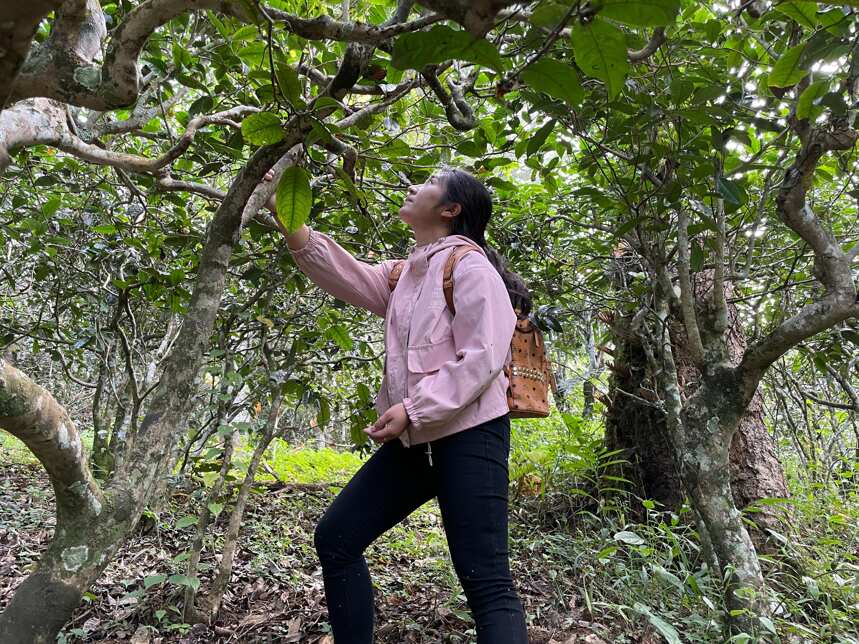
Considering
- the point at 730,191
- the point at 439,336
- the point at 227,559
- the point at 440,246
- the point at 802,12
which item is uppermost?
the point at 802,12

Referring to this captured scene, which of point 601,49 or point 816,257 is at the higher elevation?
point 816,257

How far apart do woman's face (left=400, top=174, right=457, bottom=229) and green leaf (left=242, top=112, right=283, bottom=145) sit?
0.81m

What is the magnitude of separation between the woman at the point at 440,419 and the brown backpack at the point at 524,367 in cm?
4

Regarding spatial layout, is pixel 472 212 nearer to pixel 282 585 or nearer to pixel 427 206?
pixel 427 206

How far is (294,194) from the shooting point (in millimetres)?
1312

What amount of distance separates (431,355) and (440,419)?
23cm

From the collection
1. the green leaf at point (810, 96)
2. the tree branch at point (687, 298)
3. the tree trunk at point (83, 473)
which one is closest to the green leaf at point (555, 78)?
the tree trunk at point (83, 473)

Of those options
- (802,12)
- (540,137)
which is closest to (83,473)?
(540,137)

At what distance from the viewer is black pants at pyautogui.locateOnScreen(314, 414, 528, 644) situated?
1616 mm

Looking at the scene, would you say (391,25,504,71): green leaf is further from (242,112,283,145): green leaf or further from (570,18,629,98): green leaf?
(242,112,283,145): green leaf

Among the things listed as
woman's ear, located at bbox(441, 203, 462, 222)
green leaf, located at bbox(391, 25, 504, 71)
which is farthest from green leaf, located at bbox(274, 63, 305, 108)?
woman's ear, located at bbox(441, 203, 462, 222)

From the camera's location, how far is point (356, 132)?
2.29m

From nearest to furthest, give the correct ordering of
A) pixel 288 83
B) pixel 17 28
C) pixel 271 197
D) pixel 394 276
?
pixel 17 28, pixel 288 83, pixel 271 197, pixel 394 276

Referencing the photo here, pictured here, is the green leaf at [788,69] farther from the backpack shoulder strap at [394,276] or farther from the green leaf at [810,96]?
the backpack shoulder strap at [394,276]
